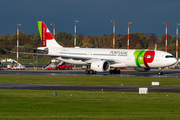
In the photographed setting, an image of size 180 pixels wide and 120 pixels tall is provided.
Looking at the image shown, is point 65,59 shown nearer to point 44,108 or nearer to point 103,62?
point 103,62

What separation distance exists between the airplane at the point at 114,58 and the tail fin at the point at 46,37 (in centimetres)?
224

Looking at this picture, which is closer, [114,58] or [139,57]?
[139,57]

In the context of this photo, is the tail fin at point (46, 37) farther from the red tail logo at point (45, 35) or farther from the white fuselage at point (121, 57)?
the white fuselage at point (121, 57)

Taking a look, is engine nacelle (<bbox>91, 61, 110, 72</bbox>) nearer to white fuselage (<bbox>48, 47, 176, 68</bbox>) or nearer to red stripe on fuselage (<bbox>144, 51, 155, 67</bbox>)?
white fuselage (<bbox>48, 47, 176, 68</bbox>)

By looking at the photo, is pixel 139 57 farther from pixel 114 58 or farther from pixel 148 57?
pixel 114 58

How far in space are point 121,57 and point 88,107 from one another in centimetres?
4073

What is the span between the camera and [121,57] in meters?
62.9

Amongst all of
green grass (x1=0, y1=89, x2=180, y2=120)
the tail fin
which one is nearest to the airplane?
the tail fin

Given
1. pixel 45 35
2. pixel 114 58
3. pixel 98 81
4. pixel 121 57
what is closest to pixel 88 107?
pixel 98 81

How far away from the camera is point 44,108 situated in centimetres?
2233

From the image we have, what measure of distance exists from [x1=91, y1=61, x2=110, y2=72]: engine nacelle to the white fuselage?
4.12 ft

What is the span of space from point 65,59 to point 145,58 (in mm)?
16251

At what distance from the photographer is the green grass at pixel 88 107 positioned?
19250 mm

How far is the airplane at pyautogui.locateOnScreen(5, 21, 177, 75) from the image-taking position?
199 feet
